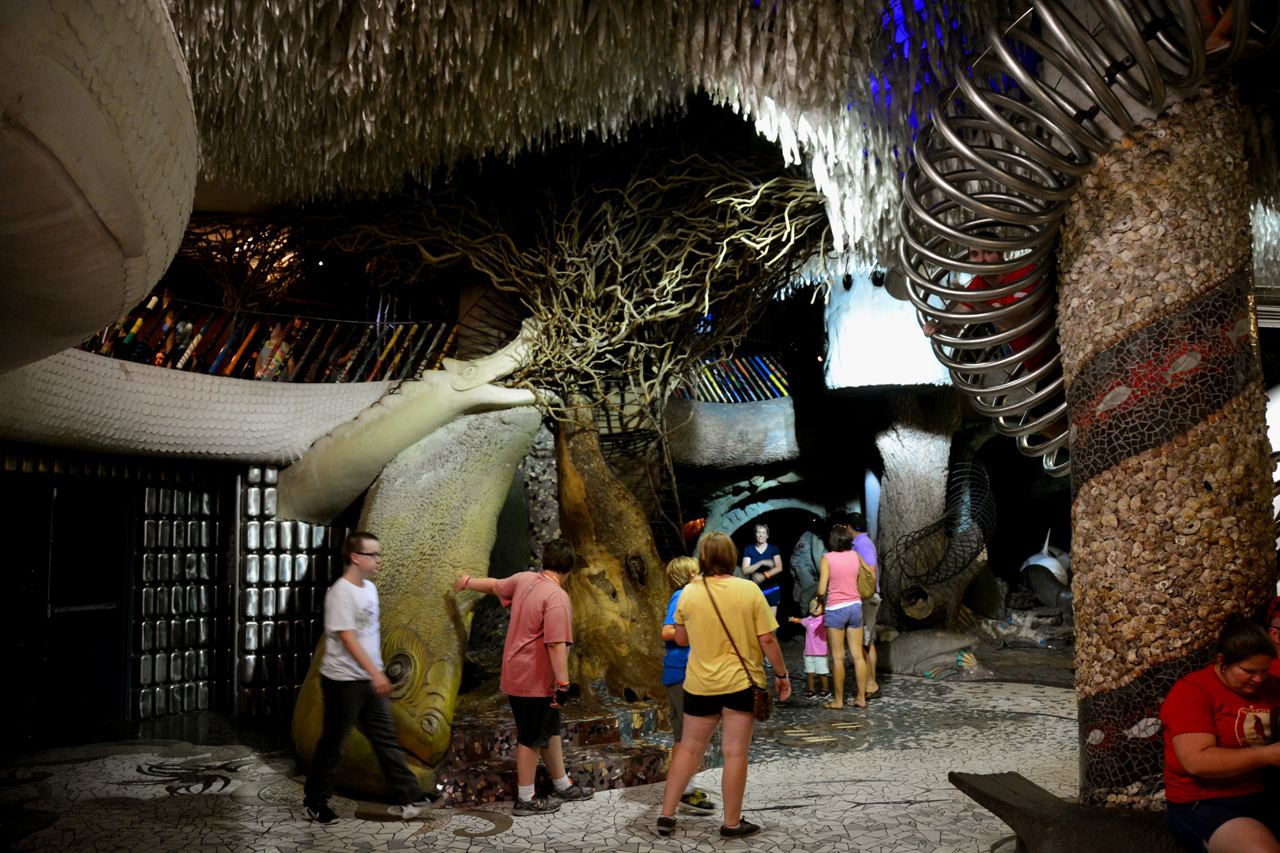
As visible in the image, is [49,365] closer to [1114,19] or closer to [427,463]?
[427,463]

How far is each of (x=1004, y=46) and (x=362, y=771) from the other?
3.66 m

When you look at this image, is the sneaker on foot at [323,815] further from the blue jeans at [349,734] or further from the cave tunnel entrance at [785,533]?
the cave tunnel entrance at [785,533]

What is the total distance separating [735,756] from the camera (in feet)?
10.6

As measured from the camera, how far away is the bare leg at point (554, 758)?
3.82 m

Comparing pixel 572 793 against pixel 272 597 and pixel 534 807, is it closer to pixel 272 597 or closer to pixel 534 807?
pixel 534 807

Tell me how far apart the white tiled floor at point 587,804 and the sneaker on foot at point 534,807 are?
0.05 metres

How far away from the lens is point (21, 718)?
534cm

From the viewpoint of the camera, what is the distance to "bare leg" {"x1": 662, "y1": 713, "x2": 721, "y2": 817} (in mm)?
3311

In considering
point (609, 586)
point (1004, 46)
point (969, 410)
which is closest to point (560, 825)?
point (609, 586)

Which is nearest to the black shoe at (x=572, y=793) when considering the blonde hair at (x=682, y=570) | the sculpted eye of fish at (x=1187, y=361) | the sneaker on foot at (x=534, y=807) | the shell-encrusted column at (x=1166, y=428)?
the sneaker on foot at (x=534, y=807)

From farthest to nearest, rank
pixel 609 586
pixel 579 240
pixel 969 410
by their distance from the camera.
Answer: pixel 969 410, pixel 579 240, pixel 609 586

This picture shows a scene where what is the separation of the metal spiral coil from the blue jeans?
2584 millimetres

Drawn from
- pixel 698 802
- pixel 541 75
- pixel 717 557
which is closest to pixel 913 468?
pixel 541 75

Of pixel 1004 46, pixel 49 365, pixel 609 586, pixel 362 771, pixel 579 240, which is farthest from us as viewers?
pixel 579 240
